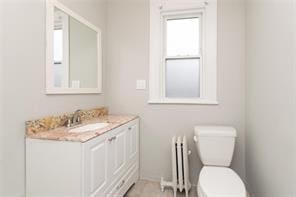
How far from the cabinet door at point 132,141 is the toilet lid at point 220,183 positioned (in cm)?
81

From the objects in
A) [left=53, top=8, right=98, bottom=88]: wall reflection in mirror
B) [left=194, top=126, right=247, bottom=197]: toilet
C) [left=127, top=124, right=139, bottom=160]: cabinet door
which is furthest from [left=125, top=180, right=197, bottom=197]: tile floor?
[left=53, top=8, right=98, bottom=88]: wall reflection in mirror

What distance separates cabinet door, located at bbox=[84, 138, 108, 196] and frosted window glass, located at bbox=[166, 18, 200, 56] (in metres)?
1.47

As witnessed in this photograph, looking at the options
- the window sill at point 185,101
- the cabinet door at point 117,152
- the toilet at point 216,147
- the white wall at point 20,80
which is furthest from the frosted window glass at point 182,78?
the white wall at point 20,80

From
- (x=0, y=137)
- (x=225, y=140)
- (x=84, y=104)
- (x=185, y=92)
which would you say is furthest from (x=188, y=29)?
(x=0, y=137)

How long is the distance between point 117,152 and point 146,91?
907 millimetres

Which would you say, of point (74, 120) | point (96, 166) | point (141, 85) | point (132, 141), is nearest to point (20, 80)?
point (74, 120)

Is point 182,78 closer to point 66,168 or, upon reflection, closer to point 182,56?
point 182,56

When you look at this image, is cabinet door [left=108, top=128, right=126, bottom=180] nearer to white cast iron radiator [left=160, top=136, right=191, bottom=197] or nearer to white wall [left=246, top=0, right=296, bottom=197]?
white cast iron radiator [left=160, top=136, right=191, bottom=197]

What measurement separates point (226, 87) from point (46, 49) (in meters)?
1.85

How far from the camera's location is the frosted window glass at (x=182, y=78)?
7.84ft

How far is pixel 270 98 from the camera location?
1.46m

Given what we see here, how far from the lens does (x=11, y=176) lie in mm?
1272

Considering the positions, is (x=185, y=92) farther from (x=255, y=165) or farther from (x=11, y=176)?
(x=11, y=176)

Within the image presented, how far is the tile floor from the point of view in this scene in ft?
6.97
